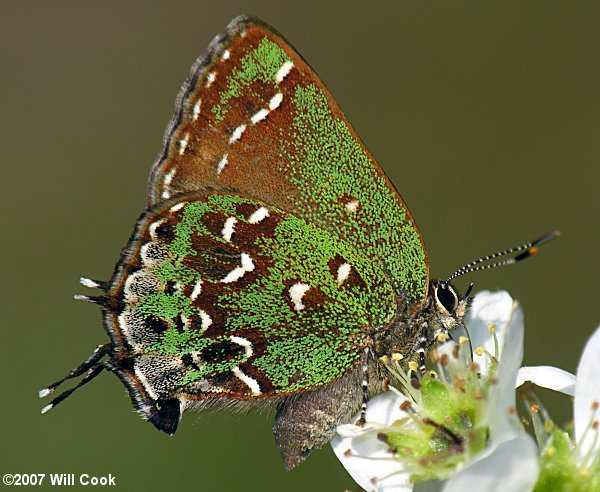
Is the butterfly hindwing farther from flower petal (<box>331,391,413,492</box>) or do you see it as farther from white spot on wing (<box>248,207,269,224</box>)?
flower petal (<box>331,391,413,492</box>)

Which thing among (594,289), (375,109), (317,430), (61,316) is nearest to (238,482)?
(61,316)

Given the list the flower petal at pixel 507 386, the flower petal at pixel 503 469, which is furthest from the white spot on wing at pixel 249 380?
the flower petal at pixel 503 469

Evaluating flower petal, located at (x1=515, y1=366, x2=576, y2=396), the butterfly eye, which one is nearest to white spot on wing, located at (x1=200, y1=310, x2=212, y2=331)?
the butterfly eye

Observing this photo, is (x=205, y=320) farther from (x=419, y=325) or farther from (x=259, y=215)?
(x=419, y=325)

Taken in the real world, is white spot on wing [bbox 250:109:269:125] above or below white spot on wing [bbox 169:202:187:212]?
above

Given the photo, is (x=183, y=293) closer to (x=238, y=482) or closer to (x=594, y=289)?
(x=238, y=482)

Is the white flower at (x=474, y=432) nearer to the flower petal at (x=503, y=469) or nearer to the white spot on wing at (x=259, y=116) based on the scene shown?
A: the flower petal at (x=503, y=469)

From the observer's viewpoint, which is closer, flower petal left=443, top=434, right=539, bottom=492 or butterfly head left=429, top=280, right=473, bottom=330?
flower petal left=443, top=434, right=539, bottom=492

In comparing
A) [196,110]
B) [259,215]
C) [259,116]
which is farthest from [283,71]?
[259,215]
